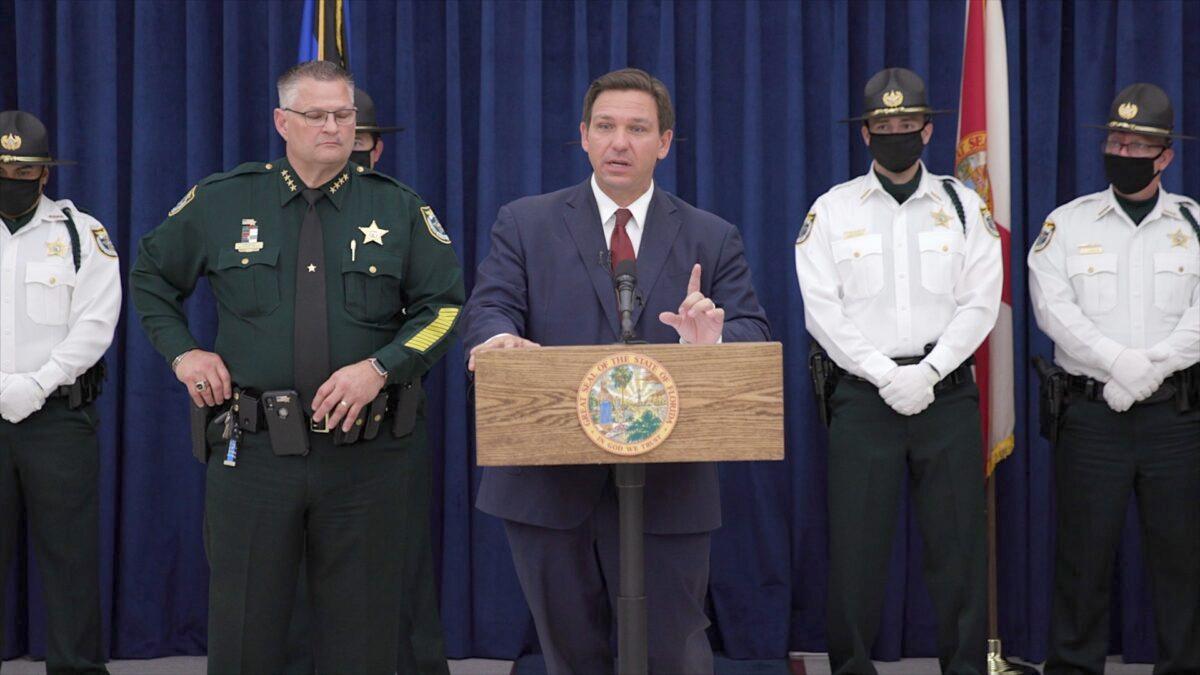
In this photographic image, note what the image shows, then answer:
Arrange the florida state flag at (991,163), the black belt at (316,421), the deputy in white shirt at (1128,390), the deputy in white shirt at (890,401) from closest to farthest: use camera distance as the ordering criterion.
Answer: the black belt at (316,421) < the deputy in white shirt at (890,401) < the deputy in white shirt at (1128,390) < the florida state flag at (991,163)

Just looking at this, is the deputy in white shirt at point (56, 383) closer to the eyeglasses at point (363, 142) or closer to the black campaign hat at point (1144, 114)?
the eyeglasses at point (363, 142)

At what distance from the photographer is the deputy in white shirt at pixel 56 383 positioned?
4301mm

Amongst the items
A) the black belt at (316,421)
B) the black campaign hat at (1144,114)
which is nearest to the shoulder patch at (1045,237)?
the black campaign hat at (1144,114)

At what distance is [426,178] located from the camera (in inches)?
204

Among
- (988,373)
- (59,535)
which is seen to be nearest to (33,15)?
(59,535)

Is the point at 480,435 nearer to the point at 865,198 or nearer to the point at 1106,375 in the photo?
the point at 865,198

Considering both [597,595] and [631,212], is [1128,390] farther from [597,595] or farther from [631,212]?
[597,595]

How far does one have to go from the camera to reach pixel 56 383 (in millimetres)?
4230

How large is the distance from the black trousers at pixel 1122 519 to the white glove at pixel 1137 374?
0.11 metres

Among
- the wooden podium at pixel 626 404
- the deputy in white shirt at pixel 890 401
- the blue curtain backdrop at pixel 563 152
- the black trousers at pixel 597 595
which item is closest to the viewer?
the wooden podium at pixel 626 404

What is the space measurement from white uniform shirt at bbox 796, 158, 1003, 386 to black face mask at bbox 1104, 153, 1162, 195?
480 millimetres

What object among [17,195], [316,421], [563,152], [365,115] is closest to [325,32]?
[365,115]

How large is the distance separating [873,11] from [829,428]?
5.51 ft

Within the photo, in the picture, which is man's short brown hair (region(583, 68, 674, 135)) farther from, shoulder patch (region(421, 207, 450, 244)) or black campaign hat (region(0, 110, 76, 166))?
black campaign hat (region(0, 110, 76, 166))
